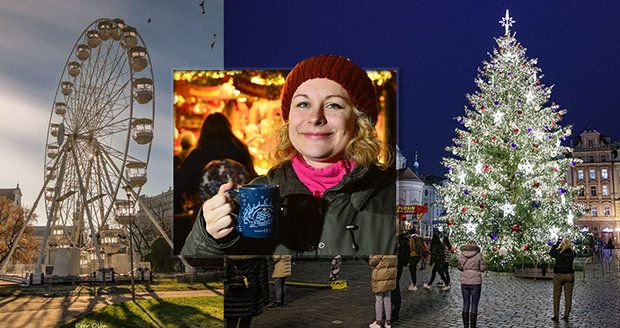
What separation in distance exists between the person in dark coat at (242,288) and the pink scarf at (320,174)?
2.23 feet

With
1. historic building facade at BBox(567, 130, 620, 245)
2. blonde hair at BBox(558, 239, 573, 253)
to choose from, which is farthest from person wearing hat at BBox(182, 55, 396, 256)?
historic building facade at BBox(567, 130, 620, 245)

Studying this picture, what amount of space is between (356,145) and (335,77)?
509 mm

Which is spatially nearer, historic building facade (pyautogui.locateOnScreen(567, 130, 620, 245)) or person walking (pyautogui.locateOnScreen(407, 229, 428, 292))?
person walking (pyautogui.locateOnScreen(407, 229, 428, 292))

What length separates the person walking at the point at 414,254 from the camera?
8.13 metres

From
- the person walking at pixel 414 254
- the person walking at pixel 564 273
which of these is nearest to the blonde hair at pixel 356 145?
the person walking at pixel 414 254

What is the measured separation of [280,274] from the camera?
5375mm

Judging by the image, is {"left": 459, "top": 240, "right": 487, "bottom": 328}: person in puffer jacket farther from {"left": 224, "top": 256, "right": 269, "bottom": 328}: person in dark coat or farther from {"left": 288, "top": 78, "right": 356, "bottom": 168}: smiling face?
{"left": 288, "top": 78, "right": 356, "bottom": 168}: smiling face

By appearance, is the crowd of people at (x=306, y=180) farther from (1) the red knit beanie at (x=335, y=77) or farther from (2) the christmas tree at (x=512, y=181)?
(2) the christmas tree at (x=512, y=181)

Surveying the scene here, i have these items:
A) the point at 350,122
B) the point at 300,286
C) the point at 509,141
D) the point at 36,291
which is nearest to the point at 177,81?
the point at 350,122

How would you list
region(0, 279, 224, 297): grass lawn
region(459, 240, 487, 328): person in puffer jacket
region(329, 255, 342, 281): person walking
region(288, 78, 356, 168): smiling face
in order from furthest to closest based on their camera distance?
region(459, 240, 487, 328): person in puffer jacket → region(0, 279, 224, 297): grass lawn → region(329, 255, 342, 281): person walking → region(288, 78, 356, 168): smiling face

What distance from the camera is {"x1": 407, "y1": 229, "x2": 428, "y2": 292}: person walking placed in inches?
320

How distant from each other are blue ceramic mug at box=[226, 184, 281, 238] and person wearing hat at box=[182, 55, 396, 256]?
0.09 m

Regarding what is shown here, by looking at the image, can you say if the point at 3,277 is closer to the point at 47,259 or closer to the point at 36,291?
the point at 47,259

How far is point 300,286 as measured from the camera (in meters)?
5.46
